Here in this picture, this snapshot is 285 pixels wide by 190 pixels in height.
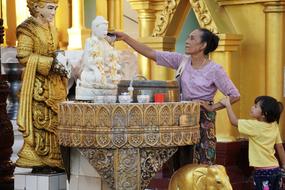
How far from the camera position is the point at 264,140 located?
20.6 ft

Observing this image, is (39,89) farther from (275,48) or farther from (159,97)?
(275,48)

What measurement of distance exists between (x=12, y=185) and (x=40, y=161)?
0.83 m

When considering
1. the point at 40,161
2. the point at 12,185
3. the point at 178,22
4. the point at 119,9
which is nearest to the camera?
the point at 40,161

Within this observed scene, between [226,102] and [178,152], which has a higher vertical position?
[226,102]

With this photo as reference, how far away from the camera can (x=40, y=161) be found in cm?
621

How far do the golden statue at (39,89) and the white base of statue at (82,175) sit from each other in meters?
0.43

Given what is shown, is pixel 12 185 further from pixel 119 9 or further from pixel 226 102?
pixel 119 9

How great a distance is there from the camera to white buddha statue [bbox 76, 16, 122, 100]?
18.7ft

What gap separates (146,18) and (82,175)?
329cm

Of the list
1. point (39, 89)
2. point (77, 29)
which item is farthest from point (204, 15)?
point (77, 29)

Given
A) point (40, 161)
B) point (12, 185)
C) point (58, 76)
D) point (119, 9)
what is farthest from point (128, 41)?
point (119, 9)

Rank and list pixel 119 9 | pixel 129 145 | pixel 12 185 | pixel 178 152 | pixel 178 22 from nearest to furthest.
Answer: pixel 129 145 < pixel 178 152 < pixel 12 185 < pixel 178 22 < pixel 119 9

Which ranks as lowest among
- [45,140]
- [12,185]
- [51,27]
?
[12,185]

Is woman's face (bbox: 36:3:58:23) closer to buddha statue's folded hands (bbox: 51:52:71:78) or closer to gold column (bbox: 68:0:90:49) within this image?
buddha statue's folded hands (bbox: 51:52:71:78)
